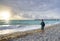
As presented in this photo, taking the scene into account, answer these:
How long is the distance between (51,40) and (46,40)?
42 cm

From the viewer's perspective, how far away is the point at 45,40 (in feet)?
38.7

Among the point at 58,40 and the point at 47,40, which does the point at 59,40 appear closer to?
the point at 58,40

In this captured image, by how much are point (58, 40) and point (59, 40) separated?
0.08 m

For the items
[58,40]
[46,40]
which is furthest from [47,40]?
[58,40]

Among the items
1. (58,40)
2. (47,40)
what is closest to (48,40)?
(47,40)

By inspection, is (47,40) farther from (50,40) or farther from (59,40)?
(59,40)

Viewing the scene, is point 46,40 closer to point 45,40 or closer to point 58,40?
point 45,40

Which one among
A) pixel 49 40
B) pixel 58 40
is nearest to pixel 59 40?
pixel 58 40

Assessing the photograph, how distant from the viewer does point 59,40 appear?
1155 centimetres

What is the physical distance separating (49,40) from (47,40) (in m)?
0.17

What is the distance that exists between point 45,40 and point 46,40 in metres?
0.09

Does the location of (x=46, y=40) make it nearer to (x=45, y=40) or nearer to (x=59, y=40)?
(x=45, y=40)

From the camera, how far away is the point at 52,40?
1168 cm

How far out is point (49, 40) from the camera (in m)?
11.7
